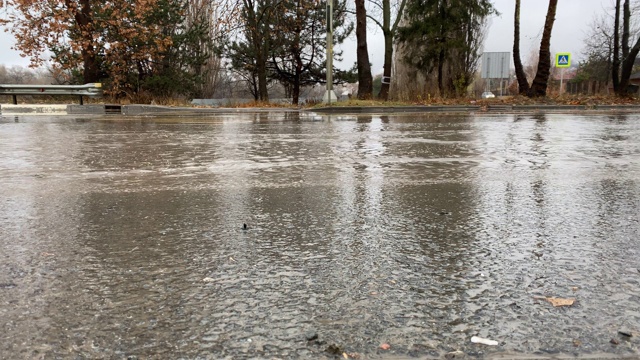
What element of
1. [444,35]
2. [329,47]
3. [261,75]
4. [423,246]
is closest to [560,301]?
[423,246]

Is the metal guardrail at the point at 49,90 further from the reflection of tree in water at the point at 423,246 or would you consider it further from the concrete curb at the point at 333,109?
the reflection of tree in water at the point at 423,246

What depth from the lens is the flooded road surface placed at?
6.53 ft

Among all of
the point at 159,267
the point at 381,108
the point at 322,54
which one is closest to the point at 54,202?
the point at 159,267

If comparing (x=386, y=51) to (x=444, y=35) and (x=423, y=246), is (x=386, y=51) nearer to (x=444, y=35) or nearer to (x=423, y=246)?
(x=444, y=35)

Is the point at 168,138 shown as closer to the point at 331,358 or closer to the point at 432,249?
the point at 432,249

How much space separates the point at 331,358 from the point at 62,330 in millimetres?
1103

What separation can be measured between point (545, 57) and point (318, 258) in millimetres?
19839

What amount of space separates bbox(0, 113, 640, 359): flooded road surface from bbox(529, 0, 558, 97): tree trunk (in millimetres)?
14912

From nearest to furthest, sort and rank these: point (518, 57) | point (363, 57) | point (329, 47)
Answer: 1. point (329, 47)
2. point (363, 57)
3. point (518, 57)

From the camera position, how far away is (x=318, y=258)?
289 centimetres

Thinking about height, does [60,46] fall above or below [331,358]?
above

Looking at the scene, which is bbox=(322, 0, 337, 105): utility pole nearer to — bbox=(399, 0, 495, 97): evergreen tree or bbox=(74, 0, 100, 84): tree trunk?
bbox=(399, 0, 495, 97): evergreen tree

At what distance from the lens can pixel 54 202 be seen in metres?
4.29

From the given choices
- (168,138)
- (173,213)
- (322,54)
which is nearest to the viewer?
(173,213)
